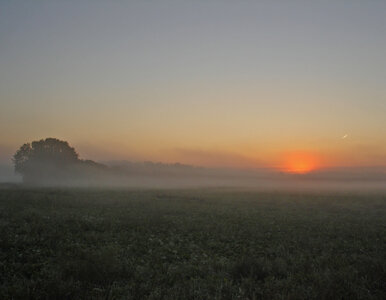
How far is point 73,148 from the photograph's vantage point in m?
89.4

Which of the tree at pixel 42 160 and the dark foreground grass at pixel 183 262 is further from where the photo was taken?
the tree at pixel 42 160

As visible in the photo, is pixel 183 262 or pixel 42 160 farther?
pixel 42 160

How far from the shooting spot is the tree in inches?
3177

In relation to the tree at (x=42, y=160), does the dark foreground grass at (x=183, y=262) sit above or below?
below

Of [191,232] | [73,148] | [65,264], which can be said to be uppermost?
[73,148]

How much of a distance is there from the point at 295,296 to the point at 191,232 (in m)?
9.40

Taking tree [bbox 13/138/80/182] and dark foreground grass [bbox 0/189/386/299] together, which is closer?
dark foreground grass [bbox 0/189/386/299]

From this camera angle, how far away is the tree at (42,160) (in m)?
80.7

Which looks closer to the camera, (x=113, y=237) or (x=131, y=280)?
(x=131, y=280)

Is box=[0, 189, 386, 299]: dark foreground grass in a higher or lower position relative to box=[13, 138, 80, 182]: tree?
lower

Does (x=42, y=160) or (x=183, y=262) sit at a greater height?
(x=42, y=160)

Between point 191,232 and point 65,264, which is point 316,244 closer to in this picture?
point 191,232

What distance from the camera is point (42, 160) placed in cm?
8175

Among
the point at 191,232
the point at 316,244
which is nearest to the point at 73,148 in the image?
the point at 191,232
